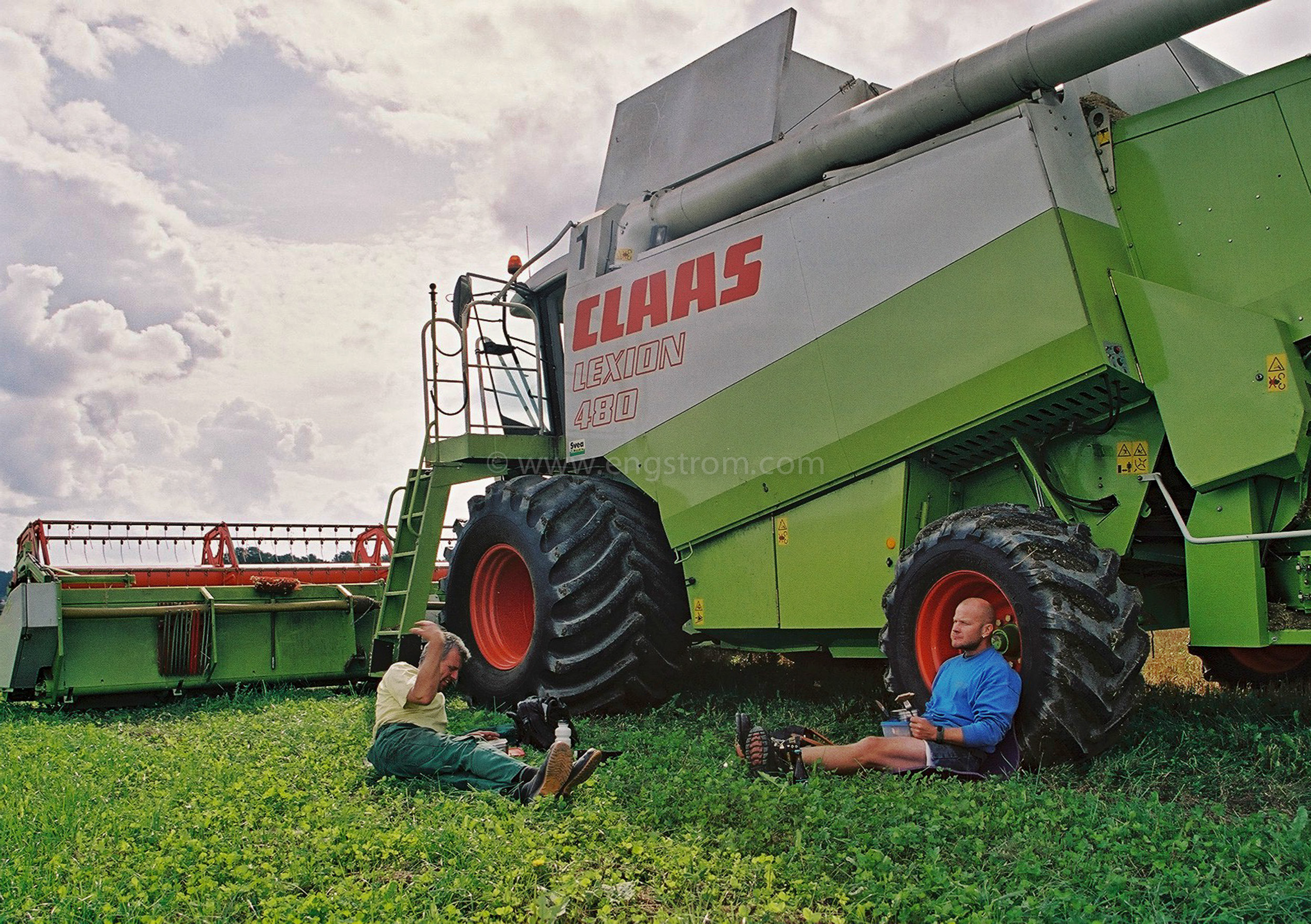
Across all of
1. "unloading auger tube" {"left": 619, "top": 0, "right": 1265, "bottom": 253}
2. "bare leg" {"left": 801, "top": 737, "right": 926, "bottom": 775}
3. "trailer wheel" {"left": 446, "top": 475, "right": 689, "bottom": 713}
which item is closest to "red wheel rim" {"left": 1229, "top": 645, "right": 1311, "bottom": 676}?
"bare leg" {"left": 801, "top": 737, "right": 926, "bottom": 775}

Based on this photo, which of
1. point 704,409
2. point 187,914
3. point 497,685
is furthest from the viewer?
point 497,685

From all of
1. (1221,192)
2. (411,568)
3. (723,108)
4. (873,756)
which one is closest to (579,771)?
(873,756)

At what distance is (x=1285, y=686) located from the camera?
6500mm

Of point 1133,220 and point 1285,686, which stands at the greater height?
point 1133,220

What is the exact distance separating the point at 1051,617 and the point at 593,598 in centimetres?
330

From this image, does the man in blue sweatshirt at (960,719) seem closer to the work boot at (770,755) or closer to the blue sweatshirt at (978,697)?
the blue sweatshirt at (978,697)

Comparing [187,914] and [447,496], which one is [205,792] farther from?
[447,496]

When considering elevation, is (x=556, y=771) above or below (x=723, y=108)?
below

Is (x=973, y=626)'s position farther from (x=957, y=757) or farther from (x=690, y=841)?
(x=690, y=841)

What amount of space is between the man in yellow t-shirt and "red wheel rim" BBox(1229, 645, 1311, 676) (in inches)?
175

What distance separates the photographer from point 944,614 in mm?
5406

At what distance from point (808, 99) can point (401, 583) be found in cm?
504

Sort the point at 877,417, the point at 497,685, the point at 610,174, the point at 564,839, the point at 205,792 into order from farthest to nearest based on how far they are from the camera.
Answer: the point at 610,174 → the point at 497,685 → the point at 877,417 → the point at 205,792 → the point at 564,839

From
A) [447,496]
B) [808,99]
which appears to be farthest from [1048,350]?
[447,496]
